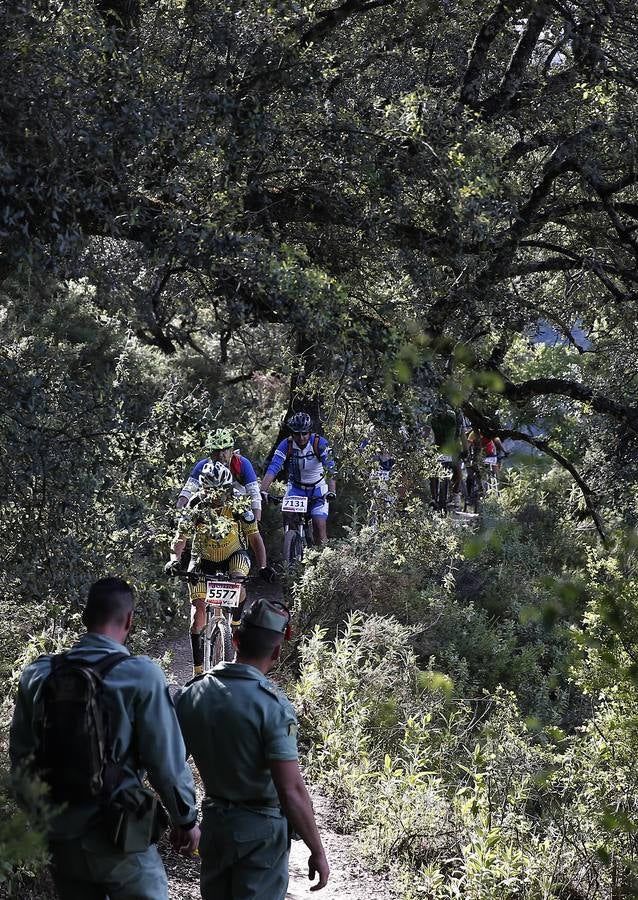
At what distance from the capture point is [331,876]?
6.82 m

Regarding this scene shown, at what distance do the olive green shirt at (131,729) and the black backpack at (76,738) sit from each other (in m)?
0.04

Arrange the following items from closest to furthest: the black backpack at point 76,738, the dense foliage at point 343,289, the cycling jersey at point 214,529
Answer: the black backpack at point 76,738, the dense foliage at point 343,289, the cycling jersey at point 214,529

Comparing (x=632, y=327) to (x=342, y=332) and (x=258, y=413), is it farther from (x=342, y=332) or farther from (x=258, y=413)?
(x=258, y=413)

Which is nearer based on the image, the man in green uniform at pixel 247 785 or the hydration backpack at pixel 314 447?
the man in green uniform at pixel 247 785

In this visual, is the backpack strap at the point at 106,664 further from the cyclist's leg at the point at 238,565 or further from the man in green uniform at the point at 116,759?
the cyclist's leg at the point at 238,565

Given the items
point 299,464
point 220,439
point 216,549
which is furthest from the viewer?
point 299,464

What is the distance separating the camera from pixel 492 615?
48.0 ft

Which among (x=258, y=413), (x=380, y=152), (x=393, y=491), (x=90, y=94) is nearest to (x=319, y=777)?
(x=393, y=491)

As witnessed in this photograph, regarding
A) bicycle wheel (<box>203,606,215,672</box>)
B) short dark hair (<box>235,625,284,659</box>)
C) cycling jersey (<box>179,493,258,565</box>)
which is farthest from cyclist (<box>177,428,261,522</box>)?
short dark hair (<box>235,625,284,659</box>)

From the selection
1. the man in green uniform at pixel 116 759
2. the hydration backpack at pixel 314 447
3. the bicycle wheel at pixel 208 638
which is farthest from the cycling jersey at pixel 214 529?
the man in green uniform at pixel 116 759

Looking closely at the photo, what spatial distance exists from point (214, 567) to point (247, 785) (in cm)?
481

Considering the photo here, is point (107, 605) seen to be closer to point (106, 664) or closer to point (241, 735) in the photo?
point (106, 664)

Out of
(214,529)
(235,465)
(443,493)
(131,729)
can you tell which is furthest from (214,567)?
(443,493)

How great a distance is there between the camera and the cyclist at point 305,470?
38.2ft
